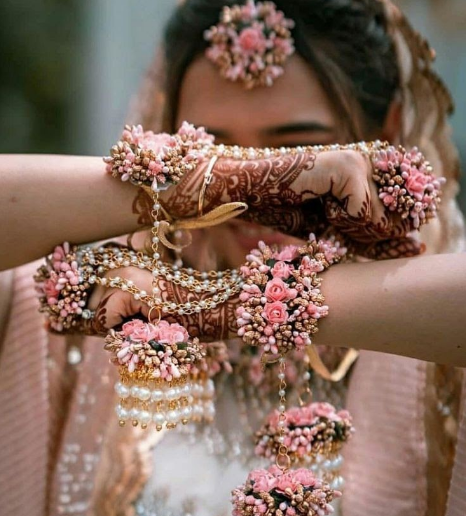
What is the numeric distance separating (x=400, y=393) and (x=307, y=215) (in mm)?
345

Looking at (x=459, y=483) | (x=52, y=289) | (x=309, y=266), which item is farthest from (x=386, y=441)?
(x=52, y=289)

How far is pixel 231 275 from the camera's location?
0.63 m

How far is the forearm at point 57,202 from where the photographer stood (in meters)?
0.61

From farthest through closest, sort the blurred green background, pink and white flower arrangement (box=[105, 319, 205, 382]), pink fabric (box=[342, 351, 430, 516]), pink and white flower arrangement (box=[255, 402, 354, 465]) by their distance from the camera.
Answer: the blurred green background
pink fabric (box=[342, 351, 430, 516])
pink and white flower arrangement (box=[255, 402, 354, 465])
pink and white flower arrangement (box=[105, 319, 205, 382])

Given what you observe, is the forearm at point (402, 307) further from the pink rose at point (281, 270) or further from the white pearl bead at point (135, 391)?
the white pearl bead at point (135, 391)

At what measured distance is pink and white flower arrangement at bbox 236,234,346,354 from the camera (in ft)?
1.88

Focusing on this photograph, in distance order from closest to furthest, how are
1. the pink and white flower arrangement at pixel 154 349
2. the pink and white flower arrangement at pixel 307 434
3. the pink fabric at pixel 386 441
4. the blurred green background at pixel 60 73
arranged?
the pink and white flower arrangement at pixel 154 349
the pink and white flower arrangement at pixel 307 434
the pink fabric at pixel 386 441
the blurred green background at pixel 60 73

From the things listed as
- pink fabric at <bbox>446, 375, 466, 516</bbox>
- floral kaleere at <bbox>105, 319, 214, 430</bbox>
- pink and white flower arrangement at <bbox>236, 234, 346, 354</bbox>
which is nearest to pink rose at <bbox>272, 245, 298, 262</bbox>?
pink and white flower arrangement at <bbox>236, 234, 346, 354</bbox>

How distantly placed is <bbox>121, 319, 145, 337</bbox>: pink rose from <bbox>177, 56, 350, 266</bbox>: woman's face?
1.22 feet

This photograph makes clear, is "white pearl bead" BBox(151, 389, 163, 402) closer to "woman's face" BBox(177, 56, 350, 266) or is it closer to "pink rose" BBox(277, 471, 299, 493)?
"pink rose" BBox(277, 471, 299, 493)

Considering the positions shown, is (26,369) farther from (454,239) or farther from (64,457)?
(454,239)

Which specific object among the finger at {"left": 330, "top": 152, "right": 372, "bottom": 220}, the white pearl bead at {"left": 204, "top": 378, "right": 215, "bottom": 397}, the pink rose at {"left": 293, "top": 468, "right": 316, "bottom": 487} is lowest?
the white pearl bead at {"left": 204, "top": 378, "right": 215, "bottom": 397}

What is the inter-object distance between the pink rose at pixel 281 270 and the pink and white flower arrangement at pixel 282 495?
18cm

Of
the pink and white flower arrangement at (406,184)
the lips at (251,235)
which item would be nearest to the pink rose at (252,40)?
the lips at (251,235)
